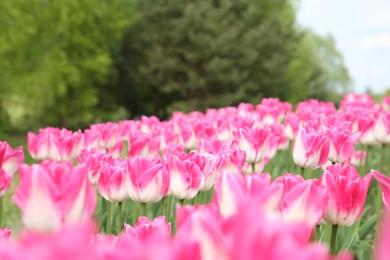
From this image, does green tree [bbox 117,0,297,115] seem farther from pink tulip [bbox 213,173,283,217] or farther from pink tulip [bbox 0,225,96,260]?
pink tulip [bbox 0,225,96,260]

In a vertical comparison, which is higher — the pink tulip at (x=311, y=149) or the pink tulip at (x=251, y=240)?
the pink tulip at (x=311, y=149)

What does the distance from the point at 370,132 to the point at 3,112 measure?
23.0 m

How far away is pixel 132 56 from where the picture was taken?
2844 centimetres

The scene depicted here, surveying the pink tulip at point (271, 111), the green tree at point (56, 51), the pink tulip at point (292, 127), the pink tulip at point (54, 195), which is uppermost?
the green tree at point (56, 51)

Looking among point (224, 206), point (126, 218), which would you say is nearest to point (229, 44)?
point (126, 218)

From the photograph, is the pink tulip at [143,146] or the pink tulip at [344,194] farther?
the pink tulip at [143,146]

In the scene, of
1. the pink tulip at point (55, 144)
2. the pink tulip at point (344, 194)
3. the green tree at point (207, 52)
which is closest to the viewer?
the pink tulip at point (344, 194)

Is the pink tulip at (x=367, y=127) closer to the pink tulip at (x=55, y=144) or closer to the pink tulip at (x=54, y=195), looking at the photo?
the pink tulip at (x=55, y=144)

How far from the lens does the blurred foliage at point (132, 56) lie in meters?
22.7

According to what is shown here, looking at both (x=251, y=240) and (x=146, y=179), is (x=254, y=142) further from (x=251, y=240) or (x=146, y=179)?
(x=251, y=240)

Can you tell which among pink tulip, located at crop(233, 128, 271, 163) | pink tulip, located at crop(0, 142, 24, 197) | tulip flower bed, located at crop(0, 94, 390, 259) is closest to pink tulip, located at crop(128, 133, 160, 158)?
tulip flower bed, located at crop(0, 94, 390, 259)

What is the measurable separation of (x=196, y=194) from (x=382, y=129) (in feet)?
6.40

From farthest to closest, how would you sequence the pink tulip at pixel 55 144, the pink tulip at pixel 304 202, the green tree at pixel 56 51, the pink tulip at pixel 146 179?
1. the green tree at pixel 56 51
2. the pink tulip at pixel 55 144
3. the pink tulip at pixel 146 179
4. the pink tulip at pixel 304 202

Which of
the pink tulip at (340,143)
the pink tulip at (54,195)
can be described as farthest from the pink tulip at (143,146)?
the pink tulip at (54,195)
